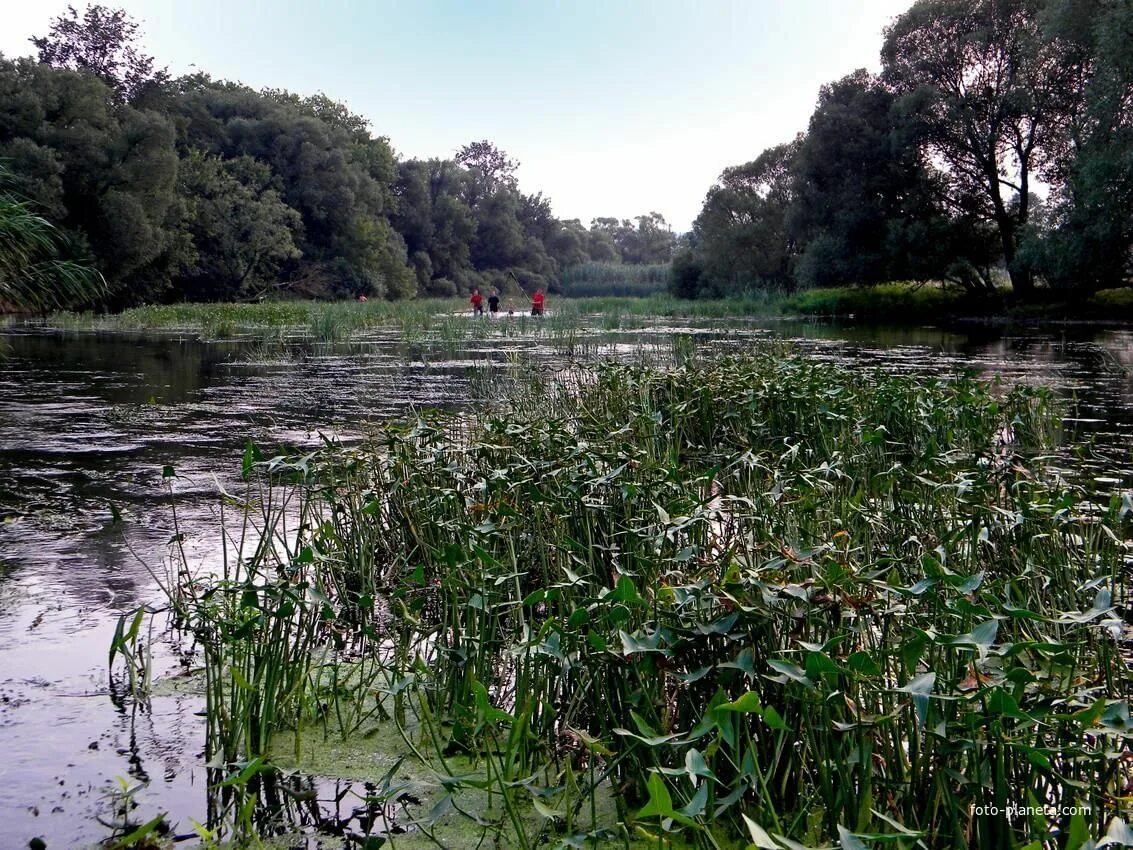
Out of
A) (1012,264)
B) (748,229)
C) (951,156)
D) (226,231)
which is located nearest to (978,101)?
(951,156)

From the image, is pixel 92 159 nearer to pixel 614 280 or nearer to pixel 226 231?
pixel 226 231

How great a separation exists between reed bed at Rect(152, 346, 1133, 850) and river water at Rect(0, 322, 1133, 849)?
0.35 m

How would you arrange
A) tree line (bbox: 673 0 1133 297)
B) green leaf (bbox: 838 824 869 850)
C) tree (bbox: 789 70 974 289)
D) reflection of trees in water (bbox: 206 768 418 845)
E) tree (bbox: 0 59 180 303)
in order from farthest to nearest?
tree (bbox: 0 59 180 303)
tree (bbox: 789 70 974 289)
tree line (bbox: 673 0 1133 297)
reflection of trees in water (bbox: 206 768 418 845)
green leaf (bbox: 838 824 869 850)

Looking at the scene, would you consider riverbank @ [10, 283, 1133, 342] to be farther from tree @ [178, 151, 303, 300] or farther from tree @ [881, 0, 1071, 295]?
tree @ [178, 151, 303, 300]

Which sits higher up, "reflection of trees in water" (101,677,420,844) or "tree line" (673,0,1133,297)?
"tree line" (673,0,1133,297)

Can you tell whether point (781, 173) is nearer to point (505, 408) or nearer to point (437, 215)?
point (437, 215)

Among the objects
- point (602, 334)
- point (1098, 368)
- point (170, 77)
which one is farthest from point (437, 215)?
point (1098, 368)

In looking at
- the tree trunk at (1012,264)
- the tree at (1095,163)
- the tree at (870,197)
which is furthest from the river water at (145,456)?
the tree at (870,197)

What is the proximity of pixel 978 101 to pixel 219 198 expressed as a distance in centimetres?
3507

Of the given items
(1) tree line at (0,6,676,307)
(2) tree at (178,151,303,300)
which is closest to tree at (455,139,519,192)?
(1) tree line at (0,6,676,307)

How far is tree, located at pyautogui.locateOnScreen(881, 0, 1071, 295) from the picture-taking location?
111 feet

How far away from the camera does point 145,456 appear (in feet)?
28.7

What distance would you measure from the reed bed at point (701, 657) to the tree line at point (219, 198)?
7.67m

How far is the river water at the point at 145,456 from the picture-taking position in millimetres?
3234
